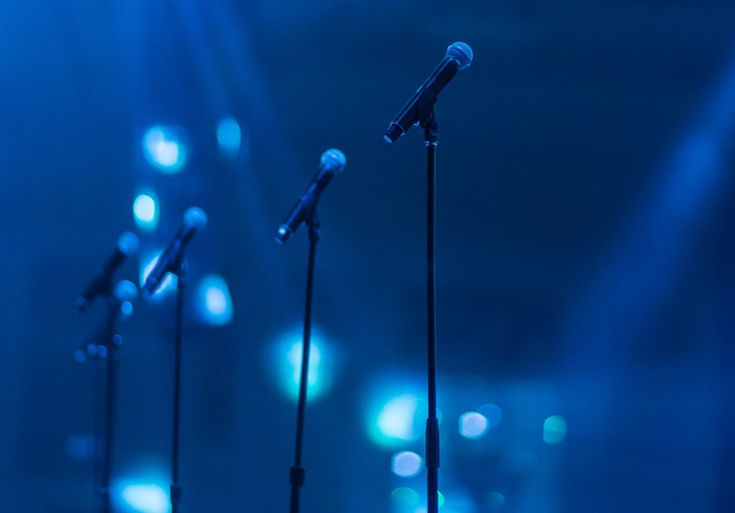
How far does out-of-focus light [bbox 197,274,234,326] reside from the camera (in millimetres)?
4273

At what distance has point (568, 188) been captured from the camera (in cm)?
432

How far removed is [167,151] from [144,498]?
1.82 metres

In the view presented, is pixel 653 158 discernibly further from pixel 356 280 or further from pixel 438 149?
pixel 356 280

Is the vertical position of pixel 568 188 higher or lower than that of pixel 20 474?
higher

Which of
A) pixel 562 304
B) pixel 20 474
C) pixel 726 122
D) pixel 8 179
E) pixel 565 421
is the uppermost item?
pixel 726 122

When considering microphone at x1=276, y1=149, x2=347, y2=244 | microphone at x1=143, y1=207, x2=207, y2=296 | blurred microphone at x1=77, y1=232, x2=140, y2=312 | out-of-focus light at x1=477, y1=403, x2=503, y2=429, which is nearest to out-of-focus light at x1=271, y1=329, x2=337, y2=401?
out-of-focus light at x1=477, y1=403, x2=503, y2=429

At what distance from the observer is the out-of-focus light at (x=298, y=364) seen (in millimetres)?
4234

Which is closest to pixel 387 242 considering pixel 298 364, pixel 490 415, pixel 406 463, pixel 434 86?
pixel 298 364

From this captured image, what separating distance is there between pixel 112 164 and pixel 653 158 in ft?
9.45

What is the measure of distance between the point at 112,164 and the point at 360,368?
5.61ft

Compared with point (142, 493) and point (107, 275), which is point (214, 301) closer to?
point (142, 493)

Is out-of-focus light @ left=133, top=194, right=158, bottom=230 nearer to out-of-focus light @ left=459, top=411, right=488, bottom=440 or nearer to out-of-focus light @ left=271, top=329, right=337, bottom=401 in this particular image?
out-of-focus light @ left=271, top=329, right=337, bottom=401

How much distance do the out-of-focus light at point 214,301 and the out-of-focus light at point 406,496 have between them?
1263mm

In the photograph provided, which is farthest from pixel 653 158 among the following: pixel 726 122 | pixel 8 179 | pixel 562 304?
pixel 8 179
